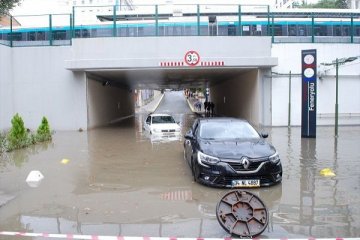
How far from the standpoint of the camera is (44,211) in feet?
22.8

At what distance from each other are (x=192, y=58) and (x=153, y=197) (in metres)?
16.3

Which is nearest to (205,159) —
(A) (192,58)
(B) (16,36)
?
(A) (192,58)

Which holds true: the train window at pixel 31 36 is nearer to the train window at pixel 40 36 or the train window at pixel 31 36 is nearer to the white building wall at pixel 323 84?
the train window at pixel 40 36

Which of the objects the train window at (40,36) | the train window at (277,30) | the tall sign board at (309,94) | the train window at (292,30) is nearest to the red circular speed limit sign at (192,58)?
the train window at (277,30)

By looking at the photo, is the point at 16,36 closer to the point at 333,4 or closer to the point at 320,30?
the point at 320,30

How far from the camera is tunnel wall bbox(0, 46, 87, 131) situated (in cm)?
2394

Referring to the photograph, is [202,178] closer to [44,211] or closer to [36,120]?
[44,211]

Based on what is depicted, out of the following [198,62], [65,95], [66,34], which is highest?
[66,34]

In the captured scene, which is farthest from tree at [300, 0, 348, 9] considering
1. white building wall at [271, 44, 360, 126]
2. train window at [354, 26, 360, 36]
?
white building wall at [271, 44, 360, 126]

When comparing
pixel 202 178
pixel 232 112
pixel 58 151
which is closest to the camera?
pixel 202 178

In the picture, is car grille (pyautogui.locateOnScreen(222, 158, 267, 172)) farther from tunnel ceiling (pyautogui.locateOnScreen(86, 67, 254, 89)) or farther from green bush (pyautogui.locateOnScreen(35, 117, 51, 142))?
tunnel ceiling (pyautogui.locateOnScreen(86, 67, 254, 89))

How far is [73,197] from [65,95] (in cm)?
1690

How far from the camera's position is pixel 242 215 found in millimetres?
5699

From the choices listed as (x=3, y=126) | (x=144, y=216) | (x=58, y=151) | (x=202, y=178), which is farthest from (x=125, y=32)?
(x=144, y=216)
